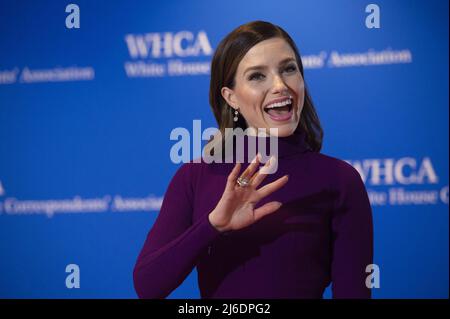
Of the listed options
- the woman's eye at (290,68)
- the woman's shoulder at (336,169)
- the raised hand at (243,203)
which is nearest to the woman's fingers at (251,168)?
the raised hand at (243,203)

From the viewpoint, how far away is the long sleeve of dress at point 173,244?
169cm

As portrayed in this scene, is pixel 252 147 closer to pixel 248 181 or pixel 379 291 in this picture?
pixel 248 181

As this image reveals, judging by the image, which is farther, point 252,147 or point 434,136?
point 434,136

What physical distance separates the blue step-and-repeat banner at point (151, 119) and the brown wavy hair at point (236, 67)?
506mm

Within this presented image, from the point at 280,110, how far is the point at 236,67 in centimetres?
21

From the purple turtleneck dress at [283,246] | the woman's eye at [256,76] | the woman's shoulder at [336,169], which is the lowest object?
the purple turtleneck dress at [283,246]

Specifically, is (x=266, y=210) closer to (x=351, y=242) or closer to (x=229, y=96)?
(x=351, y=242)

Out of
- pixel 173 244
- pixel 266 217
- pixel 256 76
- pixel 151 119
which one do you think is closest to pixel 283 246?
pixel 266 217

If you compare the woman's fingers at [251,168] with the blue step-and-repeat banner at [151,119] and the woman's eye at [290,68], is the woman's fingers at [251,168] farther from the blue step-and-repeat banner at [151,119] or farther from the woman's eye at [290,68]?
Result: the blue step-and-repeat banner at [151,119]

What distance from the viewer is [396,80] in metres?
2.52

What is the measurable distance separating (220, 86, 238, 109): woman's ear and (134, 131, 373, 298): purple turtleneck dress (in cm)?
31

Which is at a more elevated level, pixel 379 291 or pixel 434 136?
pixel 434 136
